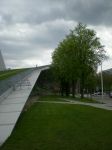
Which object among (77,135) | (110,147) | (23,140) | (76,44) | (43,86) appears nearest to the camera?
(110,147)

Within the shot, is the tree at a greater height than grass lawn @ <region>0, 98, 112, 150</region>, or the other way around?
the tree

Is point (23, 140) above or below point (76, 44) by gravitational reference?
below

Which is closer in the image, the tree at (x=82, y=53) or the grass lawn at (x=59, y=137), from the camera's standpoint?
the grass lawn at (x=59, y=137)

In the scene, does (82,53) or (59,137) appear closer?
(59,137)

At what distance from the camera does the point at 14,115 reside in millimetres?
15500

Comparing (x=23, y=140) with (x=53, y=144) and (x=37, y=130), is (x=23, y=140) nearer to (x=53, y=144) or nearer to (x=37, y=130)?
(x=53, y=144)

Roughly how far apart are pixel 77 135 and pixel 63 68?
53740 mm

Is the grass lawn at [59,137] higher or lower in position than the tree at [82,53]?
lower

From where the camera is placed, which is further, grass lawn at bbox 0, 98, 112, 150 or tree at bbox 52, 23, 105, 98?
tree at bbox 52, 23, 105, 98

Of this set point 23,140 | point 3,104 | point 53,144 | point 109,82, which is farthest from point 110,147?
point 109,82

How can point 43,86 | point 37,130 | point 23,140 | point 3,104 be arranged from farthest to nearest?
1. point 43,86
2. point 3,104
3. point 37,130
4. point 23,140

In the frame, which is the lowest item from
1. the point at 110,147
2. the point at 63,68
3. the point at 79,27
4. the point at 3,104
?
the point at 110,147

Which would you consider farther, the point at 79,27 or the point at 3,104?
the point at 79,27

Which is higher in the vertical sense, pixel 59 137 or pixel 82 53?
pixel 82 53
